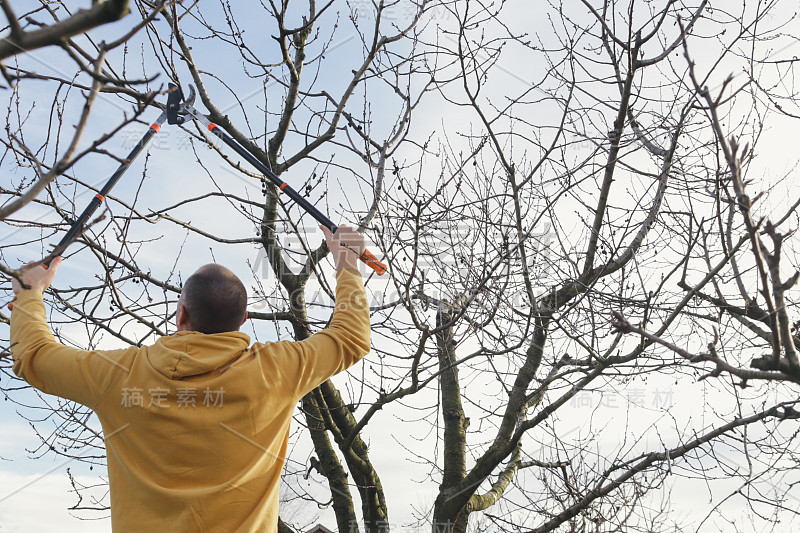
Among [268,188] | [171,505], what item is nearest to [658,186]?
[268,188]

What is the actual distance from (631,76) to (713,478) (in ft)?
10.2

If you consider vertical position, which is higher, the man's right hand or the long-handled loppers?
the long-handled loppers

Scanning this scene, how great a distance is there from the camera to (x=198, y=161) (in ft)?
17.8

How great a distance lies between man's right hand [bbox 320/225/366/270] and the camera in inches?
123

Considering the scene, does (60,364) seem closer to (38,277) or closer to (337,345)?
(38,277)

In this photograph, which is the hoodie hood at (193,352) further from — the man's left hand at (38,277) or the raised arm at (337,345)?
the man's left hand at (38,277)

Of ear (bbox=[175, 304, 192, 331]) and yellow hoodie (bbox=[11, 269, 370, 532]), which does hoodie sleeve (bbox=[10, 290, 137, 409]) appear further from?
ear (bbox=[175, 304, 192, 331])

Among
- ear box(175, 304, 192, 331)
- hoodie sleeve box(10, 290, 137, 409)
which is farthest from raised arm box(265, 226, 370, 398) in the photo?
hoodie sleeve box(10, 290, 137, 409)

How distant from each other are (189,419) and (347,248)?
113 cm

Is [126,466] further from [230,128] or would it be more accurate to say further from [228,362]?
[230,128]

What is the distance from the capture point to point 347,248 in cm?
315

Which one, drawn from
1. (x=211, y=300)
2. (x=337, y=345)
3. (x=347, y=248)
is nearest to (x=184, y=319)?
(x=211, y=300)

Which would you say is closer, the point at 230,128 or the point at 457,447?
the point at 230,128

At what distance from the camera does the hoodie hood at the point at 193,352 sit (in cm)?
237
